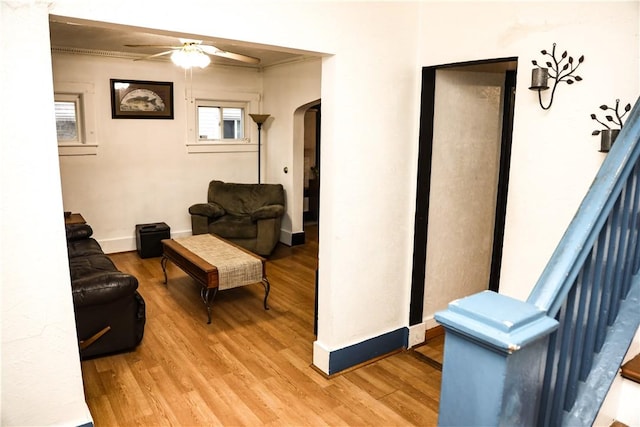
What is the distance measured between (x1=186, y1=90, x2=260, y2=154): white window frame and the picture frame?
318 millimetres

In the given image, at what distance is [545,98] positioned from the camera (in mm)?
2477

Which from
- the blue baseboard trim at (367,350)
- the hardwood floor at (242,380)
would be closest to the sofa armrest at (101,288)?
the hardwood floor at (242,380)

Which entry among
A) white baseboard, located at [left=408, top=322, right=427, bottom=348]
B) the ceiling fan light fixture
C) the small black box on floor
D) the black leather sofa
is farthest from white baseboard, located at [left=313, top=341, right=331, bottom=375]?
the small black box on floor

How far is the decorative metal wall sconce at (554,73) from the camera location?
235cm

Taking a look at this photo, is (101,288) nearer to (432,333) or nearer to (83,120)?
(432,333)

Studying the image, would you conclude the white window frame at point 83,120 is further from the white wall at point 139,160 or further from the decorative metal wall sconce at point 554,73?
the decorative metal wall sconce at point 554,73

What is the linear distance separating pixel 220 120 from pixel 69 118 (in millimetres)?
1992

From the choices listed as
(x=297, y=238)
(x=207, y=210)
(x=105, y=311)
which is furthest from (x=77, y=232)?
(x=297, y=238)

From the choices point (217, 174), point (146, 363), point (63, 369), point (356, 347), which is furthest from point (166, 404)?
point (217, 174)

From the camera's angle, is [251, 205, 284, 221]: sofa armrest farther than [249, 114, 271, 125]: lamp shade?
No

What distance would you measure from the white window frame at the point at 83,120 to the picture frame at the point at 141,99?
26 centimetres

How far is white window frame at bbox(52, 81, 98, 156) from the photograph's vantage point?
223 inches

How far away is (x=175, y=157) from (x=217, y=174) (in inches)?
26.5

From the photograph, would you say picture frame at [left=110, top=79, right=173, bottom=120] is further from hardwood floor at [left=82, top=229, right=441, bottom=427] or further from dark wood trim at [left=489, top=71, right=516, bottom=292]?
dark wood trim at [left=489, top=71, right=516, bottom=292]
